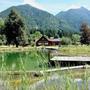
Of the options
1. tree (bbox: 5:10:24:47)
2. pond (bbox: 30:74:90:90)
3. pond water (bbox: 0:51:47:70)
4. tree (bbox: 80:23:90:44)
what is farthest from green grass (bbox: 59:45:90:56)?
pond (bbox: 30:74:90:90)

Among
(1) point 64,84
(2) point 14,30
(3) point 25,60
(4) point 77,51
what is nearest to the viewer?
(1) point 64,84

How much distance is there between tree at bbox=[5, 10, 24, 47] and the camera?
252 feet

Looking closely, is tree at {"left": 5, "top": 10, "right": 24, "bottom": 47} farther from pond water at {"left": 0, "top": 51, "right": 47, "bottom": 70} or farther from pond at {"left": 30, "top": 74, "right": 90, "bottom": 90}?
pond at {"left": 30, "top": 74, "right": 90, "bottom": 90}

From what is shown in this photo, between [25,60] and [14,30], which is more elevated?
[14,30]

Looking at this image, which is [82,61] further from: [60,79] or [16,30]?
[16,30]

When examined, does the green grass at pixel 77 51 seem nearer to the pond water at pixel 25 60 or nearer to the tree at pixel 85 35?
the tree at pixel 85 35

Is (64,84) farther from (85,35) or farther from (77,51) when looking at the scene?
(85,35)

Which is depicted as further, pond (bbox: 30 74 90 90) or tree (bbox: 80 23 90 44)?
tree (bbox: 80 23 90 44)

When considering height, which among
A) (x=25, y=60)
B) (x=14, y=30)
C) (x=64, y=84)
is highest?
(x=14, y=30)

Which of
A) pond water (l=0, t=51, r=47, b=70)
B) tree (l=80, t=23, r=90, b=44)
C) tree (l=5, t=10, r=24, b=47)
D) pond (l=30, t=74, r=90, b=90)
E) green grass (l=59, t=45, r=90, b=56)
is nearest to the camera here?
pond (l=30, t=74, r=90, b=90)

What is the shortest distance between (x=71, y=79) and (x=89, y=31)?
93538 millimetres

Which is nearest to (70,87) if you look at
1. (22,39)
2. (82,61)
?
(82,61)

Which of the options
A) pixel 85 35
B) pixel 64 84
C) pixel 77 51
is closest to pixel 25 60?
pixel 64 84

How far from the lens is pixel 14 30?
255 feet
